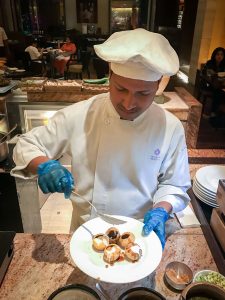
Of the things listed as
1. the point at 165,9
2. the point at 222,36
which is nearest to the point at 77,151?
the point at 222,36

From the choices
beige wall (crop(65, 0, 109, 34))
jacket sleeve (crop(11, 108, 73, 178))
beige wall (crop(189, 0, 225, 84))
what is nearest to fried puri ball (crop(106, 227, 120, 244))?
jacket sleeve (crop(11, 108, 73, 178))

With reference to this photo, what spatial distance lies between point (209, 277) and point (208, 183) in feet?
1.89

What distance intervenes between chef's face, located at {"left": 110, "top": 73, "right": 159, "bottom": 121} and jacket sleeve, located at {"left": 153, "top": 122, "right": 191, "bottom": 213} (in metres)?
0.24

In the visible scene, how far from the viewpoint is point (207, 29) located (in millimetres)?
7578

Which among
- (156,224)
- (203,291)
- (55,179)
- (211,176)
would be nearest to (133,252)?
(156,224)

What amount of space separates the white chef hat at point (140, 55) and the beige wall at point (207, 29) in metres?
7.37

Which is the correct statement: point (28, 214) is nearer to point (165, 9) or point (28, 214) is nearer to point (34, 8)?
point (165, 9)

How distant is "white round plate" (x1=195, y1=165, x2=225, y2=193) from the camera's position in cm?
148

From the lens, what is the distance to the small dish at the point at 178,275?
101cm

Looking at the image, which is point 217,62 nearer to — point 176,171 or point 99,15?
point 176,171

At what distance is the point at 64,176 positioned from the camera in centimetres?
108

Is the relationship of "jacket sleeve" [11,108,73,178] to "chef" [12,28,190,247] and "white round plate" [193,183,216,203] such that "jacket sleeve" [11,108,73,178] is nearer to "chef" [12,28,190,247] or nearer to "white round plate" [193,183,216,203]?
"chef" [12,28,190,247]

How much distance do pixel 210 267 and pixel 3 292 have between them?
2.61 ft

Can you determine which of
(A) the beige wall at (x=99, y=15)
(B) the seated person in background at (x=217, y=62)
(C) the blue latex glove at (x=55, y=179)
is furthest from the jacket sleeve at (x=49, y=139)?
(A) the beige wall at (x=99, y=15)
